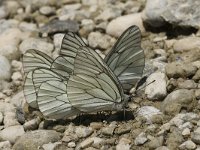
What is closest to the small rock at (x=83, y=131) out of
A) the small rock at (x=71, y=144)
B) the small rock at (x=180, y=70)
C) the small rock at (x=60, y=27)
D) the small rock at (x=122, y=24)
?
the small rock at (x=71, y=144)

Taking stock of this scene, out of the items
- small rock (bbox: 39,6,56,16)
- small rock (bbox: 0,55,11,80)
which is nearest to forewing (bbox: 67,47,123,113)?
small rock (bbox: 0,55,11,80)

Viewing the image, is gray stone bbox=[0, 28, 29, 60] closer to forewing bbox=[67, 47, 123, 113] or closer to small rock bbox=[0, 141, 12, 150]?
forewing bbox=[67, 47, 123, 113]

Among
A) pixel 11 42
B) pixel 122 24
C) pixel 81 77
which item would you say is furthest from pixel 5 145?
pixel 122 24

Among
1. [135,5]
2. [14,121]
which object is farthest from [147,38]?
[14,121]

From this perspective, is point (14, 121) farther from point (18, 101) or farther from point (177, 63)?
point (177, 63)

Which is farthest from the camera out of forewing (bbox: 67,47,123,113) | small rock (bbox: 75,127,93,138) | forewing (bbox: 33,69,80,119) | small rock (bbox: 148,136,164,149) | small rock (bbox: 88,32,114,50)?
small rock (bbox: 88,32,114,50)

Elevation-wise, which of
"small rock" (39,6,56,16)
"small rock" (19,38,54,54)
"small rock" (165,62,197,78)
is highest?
"small rock" (39,6,56,16)
